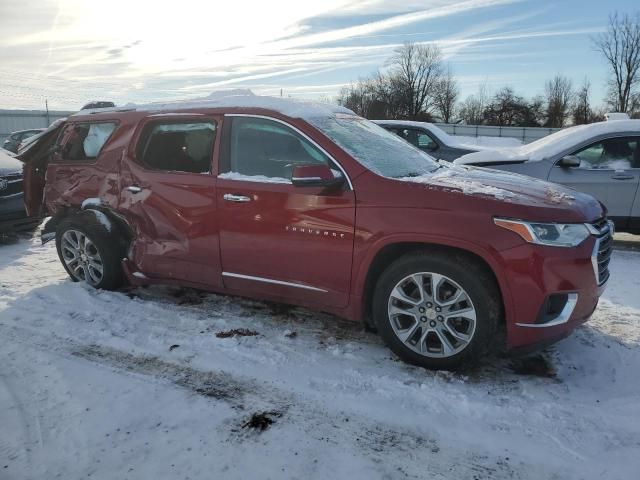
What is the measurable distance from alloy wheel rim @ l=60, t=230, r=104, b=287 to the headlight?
3708mm

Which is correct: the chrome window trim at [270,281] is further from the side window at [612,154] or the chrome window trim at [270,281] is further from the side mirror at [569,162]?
the side window at [612,154]

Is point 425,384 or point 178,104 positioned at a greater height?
point 178,104

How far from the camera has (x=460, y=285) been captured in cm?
324

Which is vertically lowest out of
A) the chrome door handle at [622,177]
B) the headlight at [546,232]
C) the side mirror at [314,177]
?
the headlight at [546,232]

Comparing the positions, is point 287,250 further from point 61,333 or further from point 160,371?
point 61,333

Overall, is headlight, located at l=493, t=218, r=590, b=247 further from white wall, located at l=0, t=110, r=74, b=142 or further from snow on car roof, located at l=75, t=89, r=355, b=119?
white wall, located at l=0, t=110, r=74, b=142

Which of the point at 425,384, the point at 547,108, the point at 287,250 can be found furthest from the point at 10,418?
the point at 547,108

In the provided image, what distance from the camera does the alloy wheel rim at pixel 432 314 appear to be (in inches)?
129

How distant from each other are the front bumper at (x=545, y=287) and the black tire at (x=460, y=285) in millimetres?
132

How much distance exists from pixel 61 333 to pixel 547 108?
7046 centimetres

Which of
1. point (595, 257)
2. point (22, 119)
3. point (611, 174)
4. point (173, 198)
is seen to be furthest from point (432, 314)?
point (22, 119)

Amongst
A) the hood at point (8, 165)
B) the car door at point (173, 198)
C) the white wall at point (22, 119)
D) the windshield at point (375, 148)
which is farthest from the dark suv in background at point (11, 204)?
the white wall at point (22, 119)

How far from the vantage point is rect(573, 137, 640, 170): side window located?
22.1 ft

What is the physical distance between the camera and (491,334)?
3.25 meters
